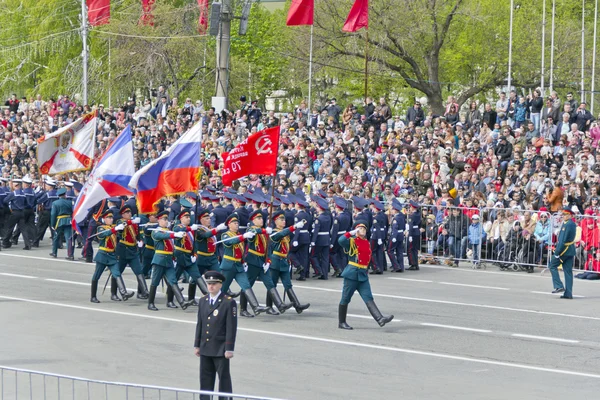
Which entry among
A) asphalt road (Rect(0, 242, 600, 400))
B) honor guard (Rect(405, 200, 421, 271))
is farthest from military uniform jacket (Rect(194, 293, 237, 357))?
honor guard (Rect(405, 200, 421, 271))

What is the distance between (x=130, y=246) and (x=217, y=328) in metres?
7.53

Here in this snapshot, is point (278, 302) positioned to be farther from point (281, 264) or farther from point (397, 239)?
point (397, 239)

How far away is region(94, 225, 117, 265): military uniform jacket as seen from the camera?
17.1 meters

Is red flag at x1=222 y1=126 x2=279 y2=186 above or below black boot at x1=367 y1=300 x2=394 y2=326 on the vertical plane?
above

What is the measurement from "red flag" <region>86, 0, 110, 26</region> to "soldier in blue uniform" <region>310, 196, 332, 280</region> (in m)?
23.8

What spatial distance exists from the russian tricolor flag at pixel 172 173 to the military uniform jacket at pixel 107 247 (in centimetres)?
108

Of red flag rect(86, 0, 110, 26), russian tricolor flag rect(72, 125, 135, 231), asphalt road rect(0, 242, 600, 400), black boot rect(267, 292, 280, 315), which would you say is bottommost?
asphalt road rect(0, 242, 600, 400)

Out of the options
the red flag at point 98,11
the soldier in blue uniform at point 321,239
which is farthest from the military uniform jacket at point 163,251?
the red flag at point 98,11

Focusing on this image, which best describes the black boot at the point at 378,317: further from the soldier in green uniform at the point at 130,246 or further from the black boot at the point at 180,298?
the soldier in green uniform at the point at 130,246

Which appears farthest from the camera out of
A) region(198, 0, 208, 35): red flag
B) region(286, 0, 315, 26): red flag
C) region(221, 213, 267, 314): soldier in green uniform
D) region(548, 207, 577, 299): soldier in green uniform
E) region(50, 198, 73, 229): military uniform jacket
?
region(198, 0, 208, 35): red flag

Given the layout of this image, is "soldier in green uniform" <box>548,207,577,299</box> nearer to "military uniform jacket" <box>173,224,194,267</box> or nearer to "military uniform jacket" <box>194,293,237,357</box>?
"military uniform jacket" <box>173,224,194,267</box>

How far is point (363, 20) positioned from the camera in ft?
106

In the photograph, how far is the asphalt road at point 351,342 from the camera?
11.9 m

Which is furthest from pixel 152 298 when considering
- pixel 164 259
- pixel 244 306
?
pixel 244 306
